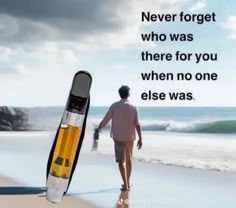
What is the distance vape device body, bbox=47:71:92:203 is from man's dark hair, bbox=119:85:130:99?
1.56 ft

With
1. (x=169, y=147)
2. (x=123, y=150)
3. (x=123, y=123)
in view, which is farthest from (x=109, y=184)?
(x=169, y=147)

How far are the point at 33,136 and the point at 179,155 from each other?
1.35 meters

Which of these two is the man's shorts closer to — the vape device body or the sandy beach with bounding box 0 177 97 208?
the sandy beach with bounding box 0 177 97 208

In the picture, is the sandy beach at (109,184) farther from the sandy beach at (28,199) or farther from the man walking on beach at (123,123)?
the man walking on beach at (123,123)

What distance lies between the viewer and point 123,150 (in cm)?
270

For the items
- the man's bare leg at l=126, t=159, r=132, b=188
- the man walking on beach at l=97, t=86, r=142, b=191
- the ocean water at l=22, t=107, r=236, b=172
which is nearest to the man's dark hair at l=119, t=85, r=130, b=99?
the man walking on beach at l=97, t=86, r=142, b=191

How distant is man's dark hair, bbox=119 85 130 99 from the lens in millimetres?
2540

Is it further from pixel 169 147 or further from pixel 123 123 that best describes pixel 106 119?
pixel 169 147

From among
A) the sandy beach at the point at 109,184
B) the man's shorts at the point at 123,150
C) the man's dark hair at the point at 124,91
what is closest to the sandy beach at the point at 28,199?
the sandy beach at the point at 109,184

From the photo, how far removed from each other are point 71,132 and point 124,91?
1.97 ft

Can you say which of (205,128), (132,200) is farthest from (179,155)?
(205,128)

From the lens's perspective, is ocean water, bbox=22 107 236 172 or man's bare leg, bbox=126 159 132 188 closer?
man's bare leg, bbox=126 159 132 188

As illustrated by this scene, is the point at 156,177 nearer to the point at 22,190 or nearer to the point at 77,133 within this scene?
the point at 22,190

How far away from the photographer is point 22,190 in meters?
2.77
